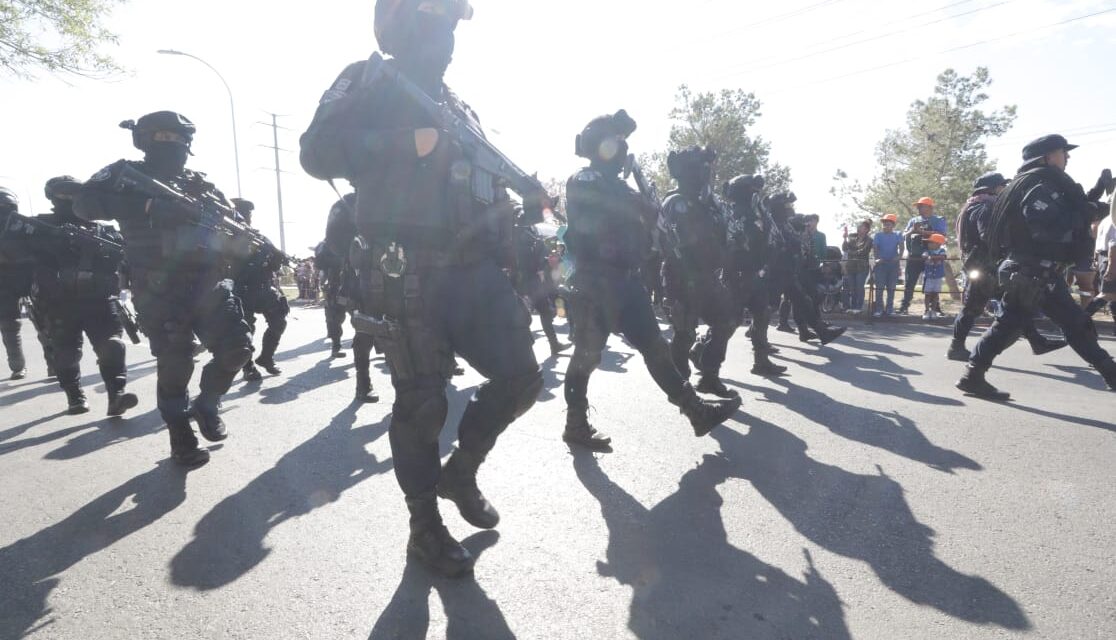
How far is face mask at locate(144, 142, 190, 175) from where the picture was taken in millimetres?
3738

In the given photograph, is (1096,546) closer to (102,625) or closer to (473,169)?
(473,169)

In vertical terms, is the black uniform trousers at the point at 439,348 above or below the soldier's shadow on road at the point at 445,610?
above

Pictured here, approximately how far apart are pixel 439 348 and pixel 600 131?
2047 mm

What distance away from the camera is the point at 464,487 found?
2539 millimetres

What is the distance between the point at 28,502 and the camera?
10.5ft

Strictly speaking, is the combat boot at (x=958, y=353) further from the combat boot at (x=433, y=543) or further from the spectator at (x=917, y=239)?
the combat boot at (x=433, y=543)

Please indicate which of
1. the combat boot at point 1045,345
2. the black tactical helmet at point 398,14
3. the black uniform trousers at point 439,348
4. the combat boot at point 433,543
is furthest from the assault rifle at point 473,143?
the combat boot at point 1045,345

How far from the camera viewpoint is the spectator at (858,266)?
37.5 ft

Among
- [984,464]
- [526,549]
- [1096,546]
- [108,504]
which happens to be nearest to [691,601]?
[526,549]

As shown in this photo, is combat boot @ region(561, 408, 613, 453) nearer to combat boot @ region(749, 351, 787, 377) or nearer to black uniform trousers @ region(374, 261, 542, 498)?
black uniform trousers @ region(374, 261, 542, 498)

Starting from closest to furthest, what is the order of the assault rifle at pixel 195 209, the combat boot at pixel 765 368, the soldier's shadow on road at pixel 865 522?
the soldier's shadow on road at pixel 865 522, the assault rifle at pixel 195 209, the combat boot at pixel 765 368

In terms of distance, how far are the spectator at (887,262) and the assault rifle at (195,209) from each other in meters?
10.0

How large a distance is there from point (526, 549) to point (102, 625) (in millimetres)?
1472

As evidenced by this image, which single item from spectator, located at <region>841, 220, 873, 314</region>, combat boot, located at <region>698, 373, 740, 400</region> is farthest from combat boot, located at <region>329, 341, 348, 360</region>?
spectator, located at <region>841, 220, 873, 314</region>
